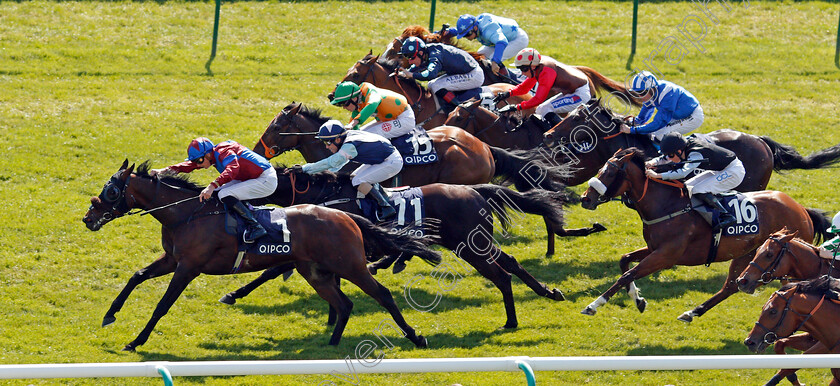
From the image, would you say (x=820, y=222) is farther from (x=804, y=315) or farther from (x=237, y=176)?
(x=237, y=176)

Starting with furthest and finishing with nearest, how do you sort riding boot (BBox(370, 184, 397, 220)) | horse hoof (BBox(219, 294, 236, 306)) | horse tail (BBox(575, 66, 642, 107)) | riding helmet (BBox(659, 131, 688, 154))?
horse tail (BBox(575, 66, 642, 107)), horse hoof (BBox(219, 294, 236, 306)), riding helmet (BBox(659, 131, 688, 154)), riding boot (BBox(370, 184, 397, 220))

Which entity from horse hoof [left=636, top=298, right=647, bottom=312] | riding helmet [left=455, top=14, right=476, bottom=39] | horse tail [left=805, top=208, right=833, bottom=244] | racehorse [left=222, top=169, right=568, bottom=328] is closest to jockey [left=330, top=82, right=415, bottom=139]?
racehorse [left=222, top=169, right=568, bottom=328]

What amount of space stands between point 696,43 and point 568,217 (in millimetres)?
7682

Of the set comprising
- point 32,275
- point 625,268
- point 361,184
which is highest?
point 361,184

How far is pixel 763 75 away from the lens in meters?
17.9

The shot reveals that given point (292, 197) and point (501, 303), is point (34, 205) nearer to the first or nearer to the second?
point (292, 197)

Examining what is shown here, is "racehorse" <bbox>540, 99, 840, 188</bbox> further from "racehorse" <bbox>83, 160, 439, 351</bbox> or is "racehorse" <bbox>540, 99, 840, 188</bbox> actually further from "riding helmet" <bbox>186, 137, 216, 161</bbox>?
"riding helmet" <bbox>186, 137, 216, 161</bbox>

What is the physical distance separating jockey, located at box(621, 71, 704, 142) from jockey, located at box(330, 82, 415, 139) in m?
2.51

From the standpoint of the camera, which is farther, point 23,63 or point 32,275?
point 23,63

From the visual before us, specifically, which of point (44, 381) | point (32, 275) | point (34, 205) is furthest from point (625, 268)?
point (34, 205)

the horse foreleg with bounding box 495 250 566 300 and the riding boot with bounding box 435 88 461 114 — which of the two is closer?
the horse foreleg with bounding box 495 250 566 300

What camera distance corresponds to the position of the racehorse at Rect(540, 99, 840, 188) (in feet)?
36.9

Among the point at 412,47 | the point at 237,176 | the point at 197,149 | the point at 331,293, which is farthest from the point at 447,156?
the point at 197,149

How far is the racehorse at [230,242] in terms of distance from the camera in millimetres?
8703
